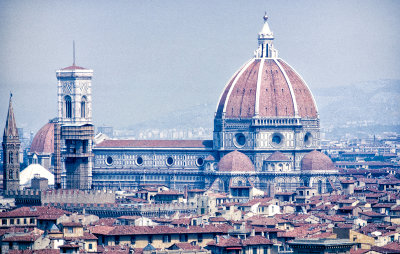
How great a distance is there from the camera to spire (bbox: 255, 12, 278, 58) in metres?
193

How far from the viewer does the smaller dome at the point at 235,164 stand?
181125 mm

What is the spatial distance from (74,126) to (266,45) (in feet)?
102

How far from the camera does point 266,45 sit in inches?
7648

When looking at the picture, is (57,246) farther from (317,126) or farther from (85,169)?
(317,126)

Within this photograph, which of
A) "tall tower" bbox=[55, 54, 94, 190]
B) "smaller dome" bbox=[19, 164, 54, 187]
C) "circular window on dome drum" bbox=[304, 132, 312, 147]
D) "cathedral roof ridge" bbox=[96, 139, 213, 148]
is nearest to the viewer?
"tall tower" bbox=[55, 54, 94, 190]

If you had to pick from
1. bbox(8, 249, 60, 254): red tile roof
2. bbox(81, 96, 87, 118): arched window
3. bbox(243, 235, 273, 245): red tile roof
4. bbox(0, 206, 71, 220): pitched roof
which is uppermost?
bbox(81, 96, 87, 118): arched window

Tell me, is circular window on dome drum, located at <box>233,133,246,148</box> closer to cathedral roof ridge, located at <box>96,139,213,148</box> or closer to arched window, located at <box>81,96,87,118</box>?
cathedral roof ridge, located at <box>96,139,213,148</box>

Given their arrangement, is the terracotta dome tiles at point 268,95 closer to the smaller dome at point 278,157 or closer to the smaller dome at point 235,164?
the smaller dome at point 278,157

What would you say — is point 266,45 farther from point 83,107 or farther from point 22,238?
point 22,238

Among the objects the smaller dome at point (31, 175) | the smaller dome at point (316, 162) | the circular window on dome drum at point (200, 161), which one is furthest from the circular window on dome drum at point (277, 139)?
the smaller dome at point (31, 175)

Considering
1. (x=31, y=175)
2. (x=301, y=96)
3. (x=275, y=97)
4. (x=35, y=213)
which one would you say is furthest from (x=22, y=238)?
(x=31, y=175)

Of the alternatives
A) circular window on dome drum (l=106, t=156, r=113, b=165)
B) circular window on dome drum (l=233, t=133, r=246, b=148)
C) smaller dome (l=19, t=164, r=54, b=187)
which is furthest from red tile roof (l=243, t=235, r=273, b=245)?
circular window on dome drum (l=106, t=156, r=113, b=165)

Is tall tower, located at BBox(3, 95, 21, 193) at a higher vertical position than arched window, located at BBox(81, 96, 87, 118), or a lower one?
lower

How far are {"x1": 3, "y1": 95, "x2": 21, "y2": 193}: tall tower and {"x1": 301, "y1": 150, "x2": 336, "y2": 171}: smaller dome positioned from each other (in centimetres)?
2973
